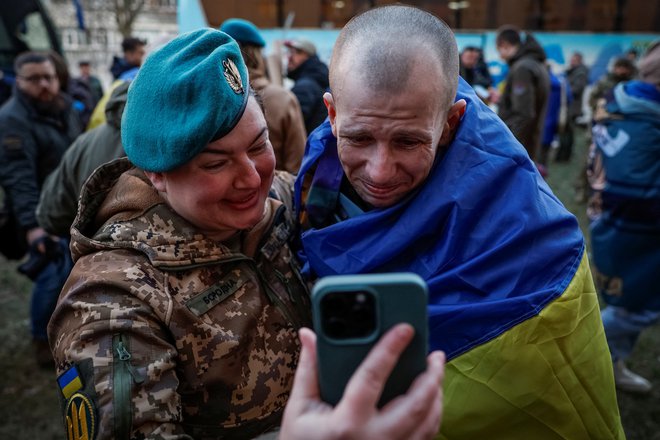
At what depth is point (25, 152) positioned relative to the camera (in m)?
3.78

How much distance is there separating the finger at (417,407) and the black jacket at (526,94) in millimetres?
5221

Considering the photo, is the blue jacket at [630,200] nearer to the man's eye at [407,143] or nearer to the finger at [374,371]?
the man's eye at [407,143]

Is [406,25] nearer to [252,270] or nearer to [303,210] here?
[303,210]

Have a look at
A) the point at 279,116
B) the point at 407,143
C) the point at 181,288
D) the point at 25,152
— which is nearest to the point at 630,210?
the point at 279,116

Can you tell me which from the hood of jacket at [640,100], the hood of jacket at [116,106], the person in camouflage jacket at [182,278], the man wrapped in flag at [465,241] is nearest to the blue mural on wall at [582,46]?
the hood of jacket at [640,100]

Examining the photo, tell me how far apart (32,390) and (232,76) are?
3.40 metres

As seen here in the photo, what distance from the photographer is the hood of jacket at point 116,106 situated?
2.57m

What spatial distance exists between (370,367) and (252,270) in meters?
0.79

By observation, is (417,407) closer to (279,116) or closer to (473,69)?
(279,116)

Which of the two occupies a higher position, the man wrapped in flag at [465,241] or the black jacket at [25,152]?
the man wrapped in flag at [465,241]

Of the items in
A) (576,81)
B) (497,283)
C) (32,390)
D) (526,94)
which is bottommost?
(32,390)

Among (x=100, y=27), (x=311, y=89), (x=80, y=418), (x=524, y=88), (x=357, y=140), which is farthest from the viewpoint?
(x=100, y=27)

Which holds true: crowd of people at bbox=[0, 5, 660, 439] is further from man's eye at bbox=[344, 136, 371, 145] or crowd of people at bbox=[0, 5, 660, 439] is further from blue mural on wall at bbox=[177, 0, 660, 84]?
blue mural on wall at bbox=[177, 0, 660, 84]

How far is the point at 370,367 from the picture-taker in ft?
2.34
